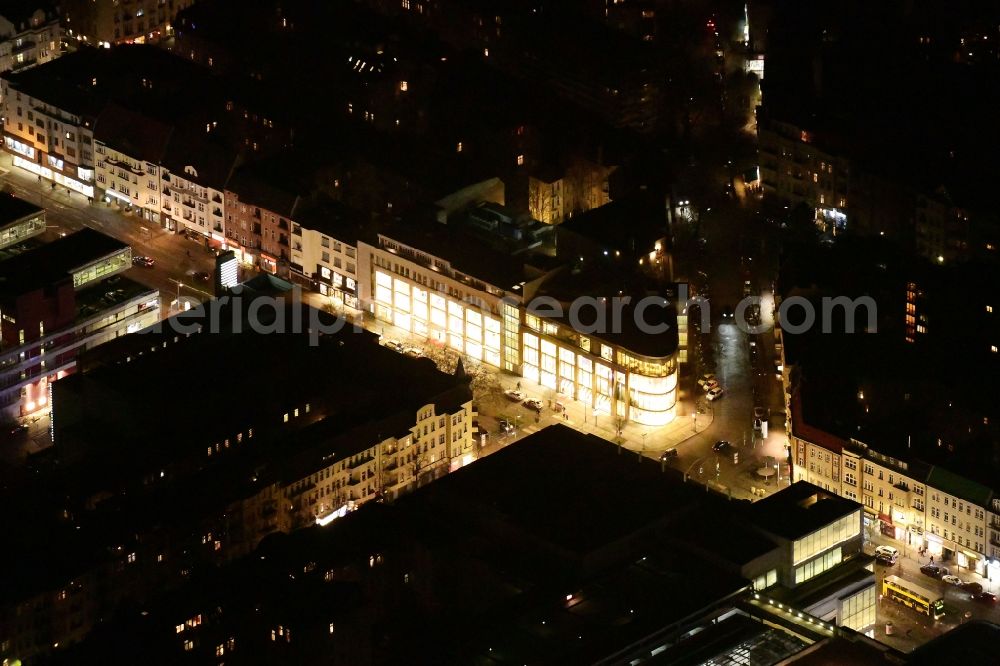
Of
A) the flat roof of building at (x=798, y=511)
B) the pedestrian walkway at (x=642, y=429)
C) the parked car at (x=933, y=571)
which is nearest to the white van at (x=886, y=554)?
the parked car at (x=933, y=571)

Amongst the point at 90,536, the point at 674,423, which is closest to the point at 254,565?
the point at 90,536

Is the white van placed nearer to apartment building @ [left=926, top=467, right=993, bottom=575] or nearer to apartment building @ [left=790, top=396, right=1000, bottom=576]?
apartment building @ [left=790, top=396, right=1000, bottom=576]

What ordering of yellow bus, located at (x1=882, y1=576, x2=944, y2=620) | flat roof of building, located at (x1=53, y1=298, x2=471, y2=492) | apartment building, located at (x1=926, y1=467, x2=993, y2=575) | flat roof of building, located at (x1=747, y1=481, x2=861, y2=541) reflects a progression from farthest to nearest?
flat roof of building, located at (x1=53, y1=298, x2=471, y2=492) → apartment building, located at (x1=926, y1=467, x2=993, y2=575) → yellow bus, located at (x1=882, y1=576, x2=944, y2=620) → flat roof of building, located at (x1=747, y1=481, x2=861, y2=541)

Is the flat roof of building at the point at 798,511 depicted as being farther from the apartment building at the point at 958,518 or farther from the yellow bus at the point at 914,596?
the apartment building at the point at 958,518

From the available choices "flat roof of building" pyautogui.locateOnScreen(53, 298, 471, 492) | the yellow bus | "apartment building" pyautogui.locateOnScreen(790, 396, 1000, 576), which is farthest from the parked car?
"flat roof of building" pyautogui.locateOnScreen(53, 298, 471, 492)

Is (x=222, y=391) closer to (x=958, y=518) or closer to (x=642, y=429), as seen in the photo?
(x=642, y=429)

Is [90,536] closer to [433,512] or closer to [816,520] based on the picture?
[433,512]
